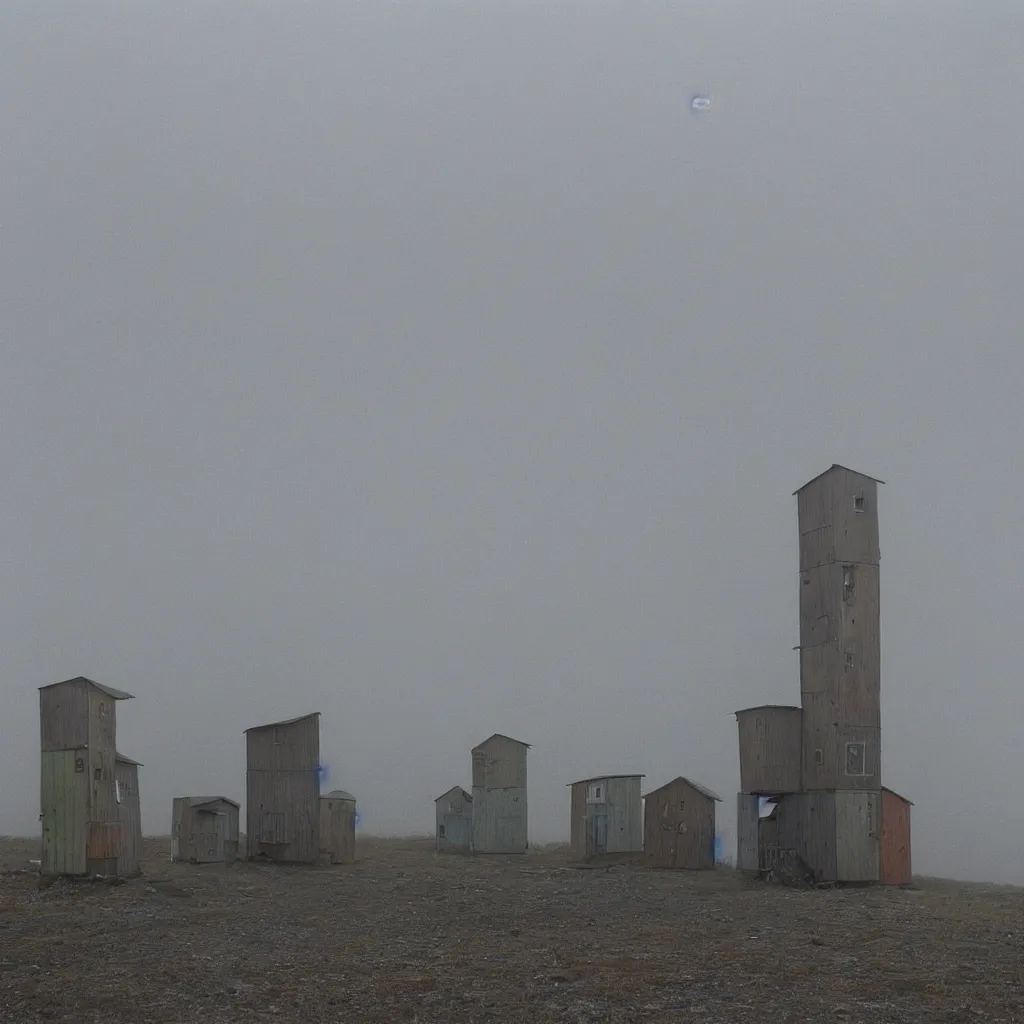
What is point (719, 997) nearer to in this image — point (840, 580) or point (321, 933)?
point (321, 933)

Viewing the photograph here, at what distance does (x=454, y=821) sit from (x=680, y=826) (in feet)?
44.9

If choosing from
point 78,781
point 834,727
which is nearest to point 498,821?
point 834,727

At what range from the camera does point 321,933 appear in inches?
1001

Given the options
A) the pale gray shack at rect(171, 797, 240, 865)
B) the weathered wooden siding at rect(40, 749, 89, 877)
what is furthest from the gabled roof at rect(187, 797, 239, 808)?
the weathered wooden siding at rect(40, 749, 89, 877)

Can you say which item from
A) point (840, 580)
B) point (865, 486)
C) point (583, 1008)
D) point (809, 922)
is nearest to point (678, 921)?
point (809, 922)

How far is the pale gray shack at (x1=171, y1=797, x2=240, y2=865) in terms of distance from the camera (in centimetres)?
4244

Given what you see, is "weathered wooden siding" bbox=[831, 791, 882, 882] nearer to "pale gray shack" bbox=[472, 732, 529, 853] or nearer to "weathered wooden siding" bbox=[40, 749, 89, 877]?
"pale gray shack" bbox=[472, 732, 529, 853]

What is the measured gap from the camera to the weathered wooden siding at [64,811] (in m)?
33.5

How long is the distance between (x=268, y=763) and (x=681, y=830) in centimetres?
1491

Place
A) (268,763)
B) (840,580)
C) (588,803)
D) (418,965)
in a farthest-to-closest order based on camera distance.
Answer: (588,803)
(268,763)
(840,580)
(418,965)

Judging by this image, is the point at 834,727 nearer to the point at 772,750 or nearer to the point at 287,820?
the point at 772,750

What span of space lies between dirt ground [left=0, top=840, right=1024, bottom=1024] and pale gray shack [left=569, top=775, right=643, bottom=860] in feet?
35.5

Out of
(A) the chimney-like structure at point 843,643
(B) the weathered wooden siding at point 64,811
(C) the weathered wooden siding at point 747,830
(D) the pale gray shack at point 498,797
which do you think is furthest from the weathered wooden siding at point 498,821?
(B) the weathered wooden siding at point 64,811

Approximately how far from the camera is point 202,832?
4259 centimetres
